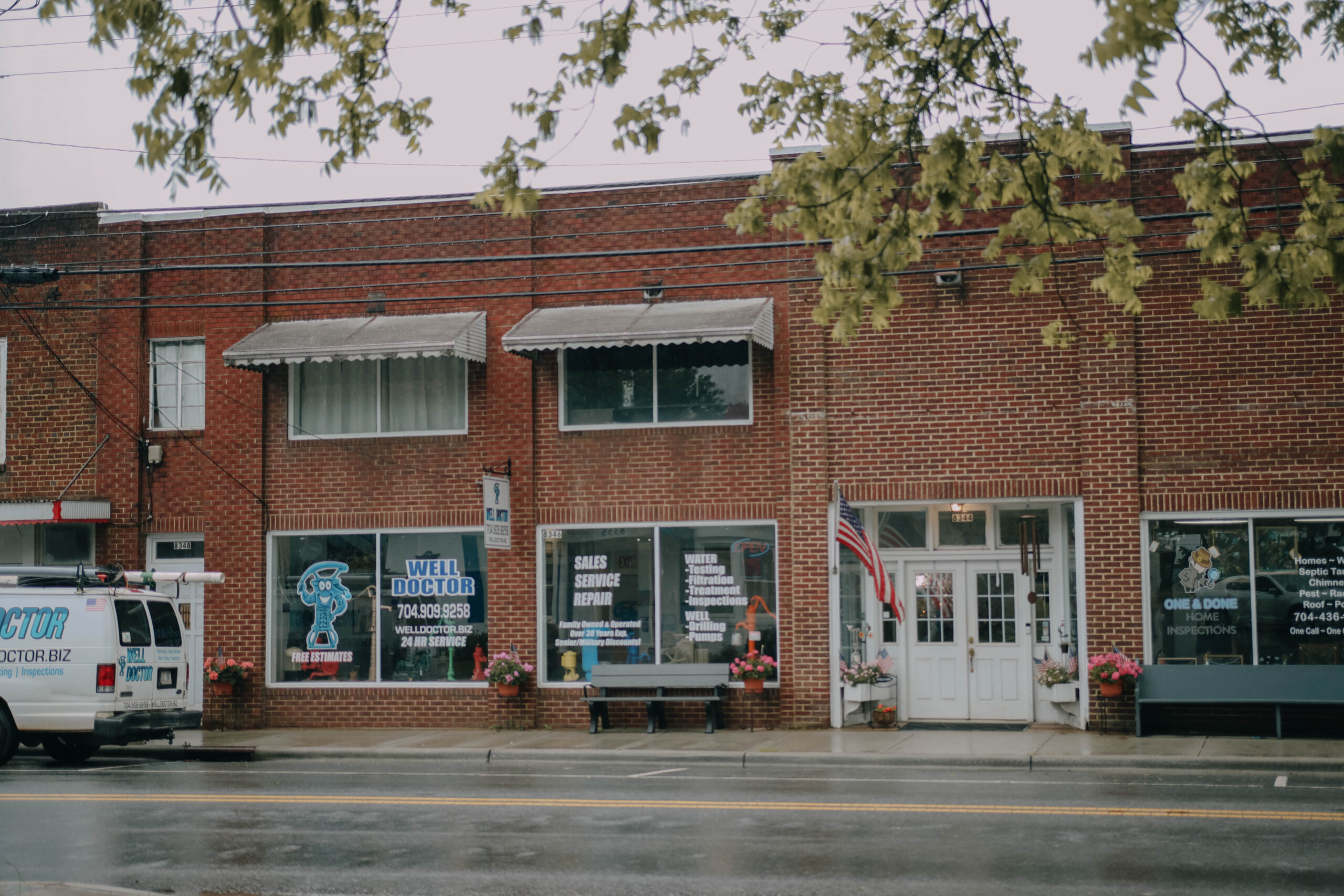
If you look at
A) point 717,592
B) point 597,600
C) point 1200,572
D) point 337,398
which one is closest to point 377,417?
point 337,398

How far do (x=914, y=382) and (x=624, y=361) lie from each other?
156 inches

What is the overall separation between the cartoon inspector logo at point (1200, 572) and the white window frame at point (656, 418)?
5771 mm

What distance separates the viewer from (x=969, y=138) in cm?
1045

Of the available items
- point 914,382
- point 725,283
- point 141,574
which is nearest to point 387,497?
point 141,574

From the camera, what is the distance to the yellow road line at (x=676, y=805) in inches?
441

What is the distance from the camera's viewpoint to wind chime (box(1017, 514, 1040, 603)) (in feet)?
59.9

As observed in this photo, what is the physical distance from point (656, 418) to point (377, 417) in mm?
4084

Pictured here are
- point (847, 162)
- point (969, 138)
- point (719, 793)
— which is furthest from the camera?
point (719, 793)

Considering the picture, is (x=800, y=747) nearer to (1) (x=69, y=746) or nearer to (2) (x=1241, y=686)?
(2) (x=1241, y=686)

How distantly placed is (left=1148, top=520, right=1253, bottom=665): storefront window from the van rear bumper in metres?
11.8

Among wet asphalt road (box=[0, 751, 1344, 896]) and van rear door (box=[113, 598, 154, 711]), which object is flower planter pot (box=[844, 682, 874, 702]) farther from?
van rear door (box=[113, 598, 154, 711])

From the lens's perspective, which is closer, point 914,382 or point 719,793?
point 719,793

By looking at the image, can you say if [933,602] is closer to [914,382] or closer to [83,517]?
[914,382]

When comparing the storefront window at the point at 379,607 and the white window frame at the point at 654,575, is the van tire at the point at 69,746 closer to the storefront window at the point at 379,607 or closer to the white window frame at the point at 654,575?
the storefront window at the point at 379,607
